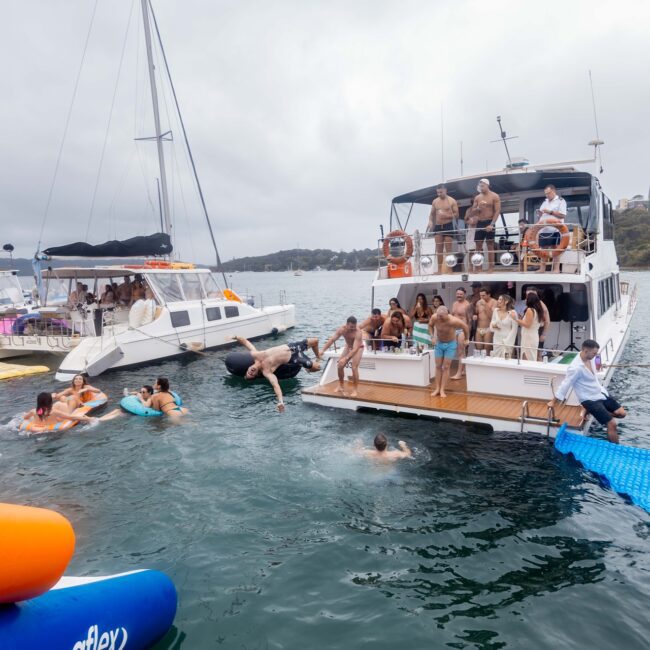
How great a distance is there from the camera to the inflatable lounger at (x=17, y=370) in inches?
641

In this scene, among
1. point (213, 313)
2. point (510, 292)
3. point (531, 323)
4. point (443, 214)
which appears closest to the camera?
point (531, 323)

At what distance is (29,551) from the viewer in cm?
316

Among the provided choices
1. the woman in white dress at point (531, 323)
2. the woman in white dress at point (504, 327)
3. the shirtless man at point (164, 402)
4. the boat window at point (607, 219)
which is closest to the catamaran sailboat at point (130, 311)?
the shirtless man at point (164, 402)

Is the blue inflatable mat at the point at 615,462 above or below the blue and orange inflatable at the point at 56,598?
below

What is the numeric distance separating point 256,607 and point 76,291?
18185 mm

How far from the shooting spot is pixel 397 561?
5738 mm

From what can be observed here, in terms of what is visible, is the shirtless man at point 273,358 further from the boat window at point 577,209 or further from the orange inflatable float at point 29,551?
the orange inflatable float at point 29,551

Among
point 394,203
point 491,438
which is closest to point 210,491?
point 491,438

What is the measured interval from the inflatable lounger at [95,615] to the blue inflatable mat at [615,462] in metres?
6.16

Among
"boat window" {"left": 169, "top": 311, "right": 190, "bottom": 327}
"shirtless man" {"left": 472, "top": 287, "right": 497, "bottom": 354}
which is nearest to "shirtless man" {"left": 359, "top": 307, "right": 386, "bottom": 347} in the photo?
"shirtless man" {"left": 472, "top": 287, "right": 497, "bottom": 354}

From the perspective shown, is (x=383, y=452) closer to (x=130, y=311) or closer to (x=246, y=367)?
(x=246, y=367)

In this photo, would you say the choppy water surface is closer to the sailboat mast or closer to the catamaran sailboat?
the catamaran sailboat

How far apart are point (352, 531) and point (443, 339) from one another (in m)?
5.00

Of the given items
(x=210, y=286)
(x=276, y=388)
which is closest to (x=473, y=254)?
(x=276, y=388)
